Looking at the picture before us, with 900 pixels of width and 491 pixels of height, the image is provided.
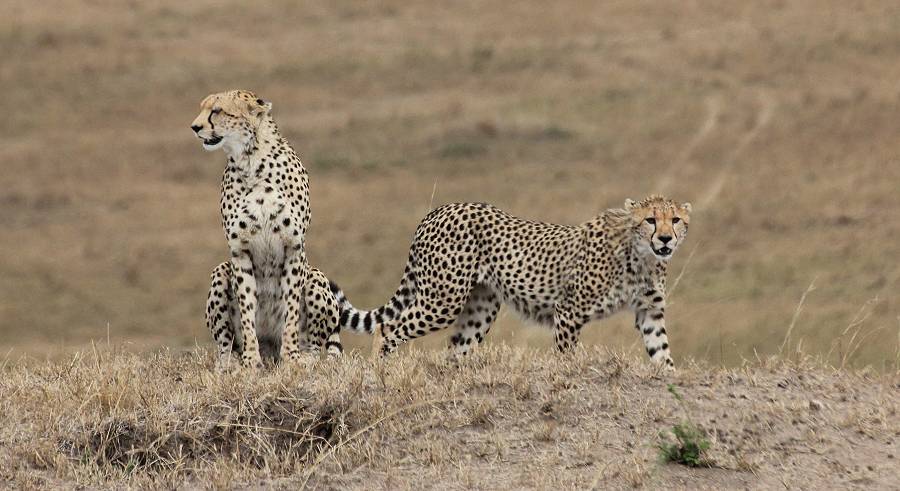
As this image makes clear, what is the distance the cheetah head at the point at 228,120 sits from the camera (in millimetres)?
7094

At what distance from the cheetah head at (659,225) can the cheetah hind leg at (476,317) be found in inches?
34.0

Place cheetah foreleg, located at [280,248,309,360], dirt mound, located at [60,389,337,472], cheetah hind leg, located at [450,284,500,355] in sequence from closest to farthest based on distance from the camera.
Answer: dirt mound, located at [60,389,337,472] < cheetah foreleg, located at [280,248,309,360] < cheetah hind leg, located at [450,284,500,355]

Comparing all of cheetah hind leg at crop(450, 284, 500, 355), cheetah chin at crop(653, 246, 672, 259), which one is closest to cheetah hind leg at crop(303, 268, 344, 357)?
cheetah hind leg at crop(450, 284, 500, 355)

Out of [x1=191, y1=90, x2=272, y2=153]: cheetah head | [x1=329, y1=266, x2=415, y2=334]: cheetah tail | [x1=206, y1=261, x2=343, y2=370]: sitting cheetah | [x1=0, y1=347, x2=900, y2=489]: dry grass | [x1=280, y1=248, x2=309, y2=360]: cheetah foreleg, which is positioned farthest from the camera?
[x1=329, y1=266, x2=415, y2=334]: cheetah tail

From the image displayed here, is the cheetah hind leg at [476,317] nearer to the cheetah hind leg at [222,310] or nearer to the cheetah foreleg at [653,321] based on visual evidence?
the cheetah foreleg at [653,321]

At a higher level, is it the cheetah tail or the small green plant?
the small green plant

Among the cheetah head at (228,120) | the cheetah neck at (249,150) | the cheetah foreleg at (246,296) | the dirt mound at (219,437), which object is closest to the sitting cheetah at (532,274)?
the cheetah foreleg at (246,296)

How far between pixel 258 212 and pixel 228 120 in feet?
1.17

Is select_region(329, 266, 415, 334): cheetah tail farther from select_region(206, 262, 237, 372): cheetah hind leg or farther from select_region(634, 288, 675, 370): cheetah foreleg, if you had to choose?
select_region(634, 288, 675, 370): cheetah foreleg

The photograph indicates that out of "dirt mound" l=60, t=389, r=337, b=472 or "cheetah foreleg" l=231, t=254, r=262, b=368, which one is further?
"cheetah foreleg" l=231, t=254, r=262, b=368

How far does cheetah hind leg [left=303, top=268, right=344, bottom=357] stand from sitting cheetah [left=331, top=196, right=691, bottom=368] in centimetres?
34

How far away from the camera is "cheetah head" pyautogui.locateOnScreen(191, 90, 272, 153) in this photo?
23.3ft

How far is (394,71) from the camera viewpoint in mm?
26828

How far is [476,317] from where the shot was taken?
321 inches
